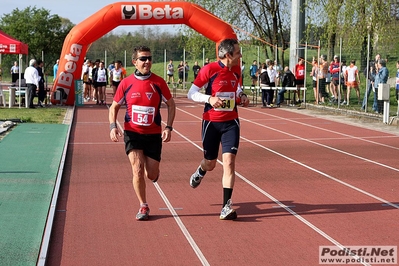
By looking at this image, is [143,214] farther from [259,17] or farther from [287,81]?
[259,17]

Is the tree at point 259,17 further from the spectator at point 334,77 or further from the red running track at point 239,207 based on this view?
the red running track at point 239,207

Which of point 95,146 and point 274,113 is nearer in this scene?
point 95,146

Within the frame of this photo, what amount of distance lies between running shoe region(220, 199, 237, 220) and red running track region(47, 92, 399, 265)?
0.09 m

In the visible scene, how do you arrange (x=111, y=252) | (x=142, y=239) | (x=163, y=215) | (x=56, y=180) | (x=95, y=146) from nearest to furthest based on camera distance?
(x=111, y=252) → (x=142, y=239) → (x=163, y=215) → (x=56, y=180) → (x=95, y=146)

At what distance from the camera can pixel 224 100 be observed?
8.62 meters

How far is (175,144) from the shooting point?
16.4 metres

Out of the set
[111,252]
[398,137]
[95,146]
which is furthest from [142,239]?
[398,137]

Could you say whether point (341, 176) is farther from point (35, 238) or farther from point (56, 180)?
point (35, 238)

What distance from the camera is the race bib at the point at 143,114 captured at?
834cm

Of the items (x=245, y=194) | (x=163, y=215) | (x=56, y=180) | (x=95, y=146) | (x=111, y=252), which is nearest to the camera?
(x=111, y=252)

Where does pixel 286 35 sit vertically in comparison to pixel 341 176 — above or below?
above

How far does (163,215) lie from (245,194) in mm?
1808

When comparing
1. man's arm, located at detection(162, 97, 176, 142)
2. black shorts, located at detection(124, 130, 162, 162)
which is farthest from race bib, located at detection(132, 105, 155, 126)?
man's arm, located at detection(162, 97, 176, 142)

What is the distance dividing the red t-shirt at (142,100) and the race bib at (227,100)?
71 centimetres
